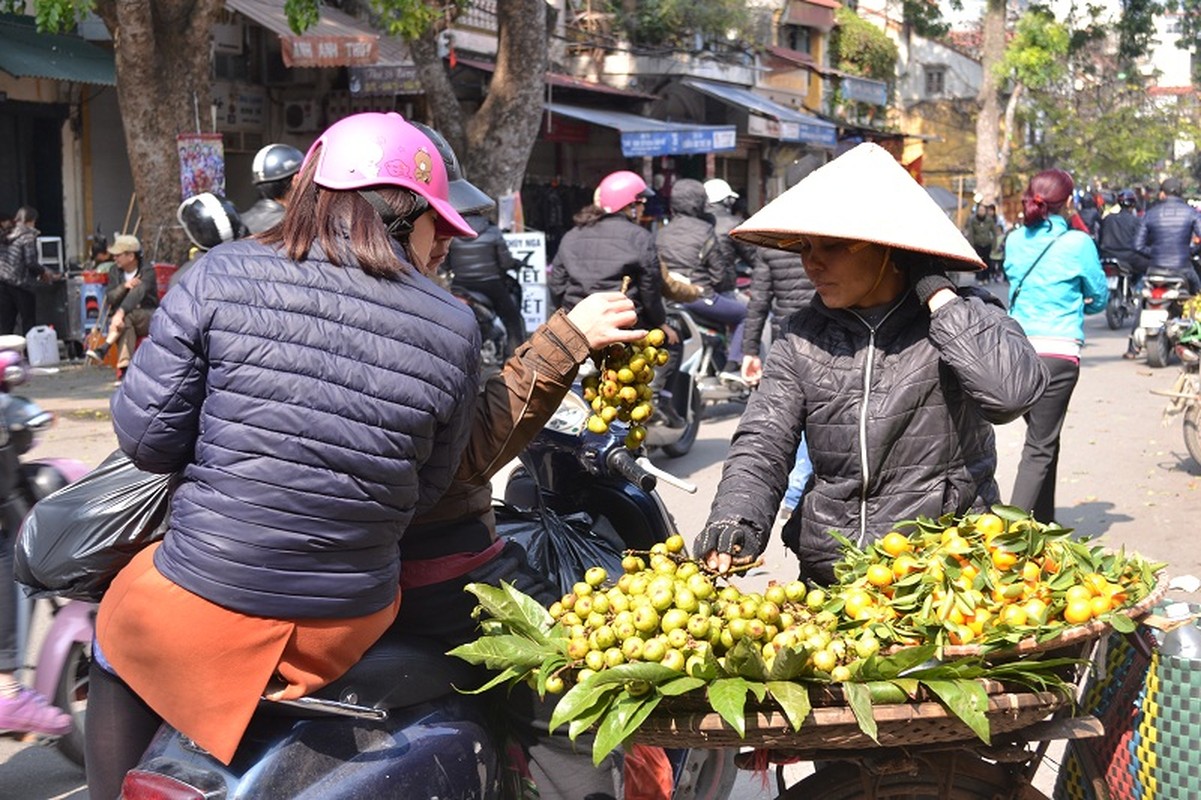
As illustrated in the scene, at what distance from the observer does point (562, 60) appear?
2662cm

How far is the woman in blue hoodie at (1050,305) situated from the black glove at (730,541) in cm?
413

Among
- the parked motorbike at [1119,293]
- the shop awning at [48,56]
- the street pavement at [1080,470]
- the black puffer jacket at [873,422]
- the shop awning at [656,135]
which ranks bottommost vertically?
the street pavement at [1080,470]

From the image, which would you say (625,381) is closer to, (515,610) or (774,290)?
(515,610)

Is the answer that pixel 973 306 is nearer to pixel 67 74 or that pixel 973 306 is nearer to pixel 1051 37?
pixel 67 74

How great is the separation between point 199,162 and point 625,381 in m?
10.8

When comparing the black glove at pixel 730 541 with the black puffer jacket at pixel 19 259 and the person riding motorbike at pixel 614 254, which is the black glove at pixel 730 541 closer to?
the person riding motorbike at pixel 614 254

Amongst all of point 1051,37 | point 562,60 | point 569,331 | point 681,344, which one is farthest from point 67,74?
point 1051,37

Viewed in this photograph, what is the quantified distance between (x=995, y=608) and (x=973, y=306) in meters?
0.86

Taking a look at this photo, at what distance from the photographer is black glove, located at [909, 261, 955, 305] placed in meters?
3.25

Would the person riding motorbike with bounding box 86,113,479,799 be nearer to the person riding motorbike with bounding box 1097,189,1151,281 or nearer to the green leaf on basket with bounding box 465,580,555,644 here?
the green leaf on basket with bounding box 465,580,555,644

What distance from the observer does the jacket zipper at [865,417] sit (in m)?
3.31

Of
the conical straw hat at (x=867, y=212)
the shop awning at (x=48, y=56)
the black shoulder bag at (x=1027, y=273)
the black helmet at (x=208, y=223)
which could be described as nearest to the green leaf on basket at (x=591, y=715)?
the conical straw hat at (x=867, y=212)

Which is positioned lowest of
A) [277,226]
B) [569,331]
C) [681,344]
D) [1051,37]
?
[681,344]

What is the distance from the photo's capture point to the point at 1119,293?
20266 millimetres
